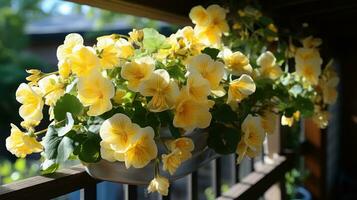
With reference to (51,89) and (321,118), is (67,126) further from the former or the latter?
(321,118)

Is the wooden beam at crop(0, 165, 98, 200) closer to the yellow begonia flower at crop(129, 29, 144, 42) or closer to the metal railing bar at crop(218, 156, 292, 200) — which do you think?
the yellow begonia flower at crop(129, 29, 144, 42)

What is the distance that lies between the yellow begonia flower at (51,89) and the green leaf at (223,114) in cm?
32

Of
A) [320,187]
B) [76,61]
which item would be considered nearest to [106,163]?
[76,61]

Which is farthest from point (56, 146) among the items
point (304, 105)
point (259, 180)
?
point (259, 180)

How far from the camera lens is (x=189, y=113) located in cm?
76

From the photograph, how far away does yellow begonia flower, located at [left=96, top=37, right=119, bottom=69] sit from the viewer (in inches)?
29.5

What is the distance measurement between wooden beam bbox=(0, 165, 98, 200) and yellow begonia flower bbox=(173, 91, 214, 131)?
1.03 ft

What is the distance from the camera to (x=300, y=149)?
11.0ft

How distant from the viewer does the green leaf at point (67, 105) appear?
0.72 meters

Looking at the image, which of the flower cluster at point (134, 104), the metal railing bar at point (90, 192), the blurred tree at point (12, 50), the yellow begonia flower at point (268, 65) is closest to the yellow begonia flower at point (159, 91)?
the flower cluster at point (134, 104)

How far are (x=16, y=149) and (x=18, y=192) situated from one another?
0.12 m

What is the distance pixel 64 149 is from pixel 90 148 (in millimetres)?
45

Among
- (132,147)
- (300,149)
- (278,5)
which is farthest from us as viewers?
(300,149)

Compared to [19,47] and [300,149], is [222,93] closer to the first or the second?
[300,149]
